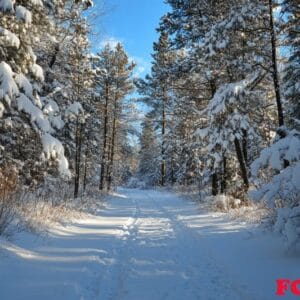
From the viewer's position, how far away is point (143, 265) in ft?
22.0

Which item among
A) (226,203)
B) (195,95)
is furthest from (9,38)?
(195,95)

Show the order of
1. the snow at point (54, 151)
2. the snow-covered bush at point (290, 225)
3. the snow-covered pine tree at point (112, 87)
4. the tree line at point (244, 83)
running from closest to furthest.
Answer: the snow-covered bush at point (290, 225)
the tree line at point (244, 83)
the snow at point (54, 151)
the snow-covered pine tree at point (112, 87)

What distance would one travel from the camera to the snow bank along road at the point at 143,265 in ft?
16.9

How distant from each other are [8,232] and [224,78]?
13094 millimetres

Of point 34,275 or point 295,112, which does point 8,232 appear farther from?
point 295,112

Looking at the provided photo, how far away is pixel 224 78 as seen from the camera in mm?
17969

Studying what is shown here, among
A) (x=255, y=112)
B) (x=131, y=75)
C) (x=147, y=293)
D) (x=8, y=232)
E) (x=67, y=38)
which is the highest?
(x=131, y=75)

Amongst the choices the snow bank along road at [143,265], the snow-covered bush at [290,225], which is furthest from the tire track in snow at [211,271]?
the snow-covered bush at [290,225]

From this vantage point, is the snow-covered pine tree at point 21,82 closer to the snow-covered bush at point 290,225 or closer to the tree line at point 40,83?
the tree line at point 40,83

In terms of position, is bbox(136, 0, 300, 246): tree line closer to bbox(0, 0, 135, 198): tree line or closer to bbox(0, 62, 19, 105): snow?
bbox(0, 0, 135, 198): tree line

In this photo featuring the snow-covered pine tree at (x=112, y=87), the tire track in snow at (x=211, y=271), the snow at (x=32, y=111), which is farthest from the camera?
the snow-covered pine tree at (x=112, y=87)

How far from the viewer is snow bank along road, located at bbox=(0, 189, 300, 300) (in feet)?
16.9

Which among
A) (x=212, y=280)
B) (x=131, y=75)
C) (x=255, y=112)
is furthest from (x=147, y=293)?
(x=131, y=75)

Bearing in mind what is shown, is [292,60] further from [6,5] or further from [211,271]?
[211,271]
